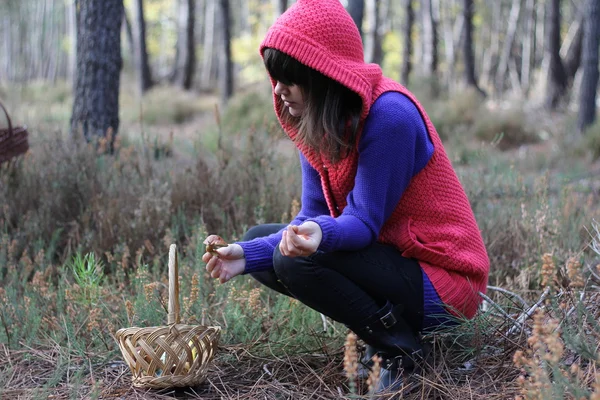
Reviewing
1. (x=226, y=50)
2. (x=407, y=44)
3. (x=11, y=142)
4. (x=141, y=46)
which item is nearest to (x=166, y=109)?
(x=226, y=50)

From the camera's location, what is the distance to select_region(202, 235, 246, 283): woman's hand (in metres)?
1.99

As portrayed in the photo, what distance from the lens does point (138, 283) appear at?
8.41 feet

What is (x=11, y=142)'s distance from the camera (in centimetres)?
327

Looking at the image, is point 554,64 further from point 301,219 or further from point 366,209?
point 366,209

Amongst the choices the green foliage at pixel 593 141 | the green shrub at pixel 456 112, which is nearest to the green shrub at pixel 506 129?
the green shrub at pixel 456 112

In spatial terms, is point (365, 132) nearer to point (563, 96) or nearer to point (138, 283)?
point (138, 283)

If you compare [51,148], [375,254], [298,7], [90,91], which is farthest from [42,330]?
[90,91]

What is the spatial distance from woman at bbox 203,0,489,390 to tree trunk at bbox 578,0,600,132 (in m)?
6.12

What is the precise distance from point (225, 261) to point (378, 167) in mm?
558

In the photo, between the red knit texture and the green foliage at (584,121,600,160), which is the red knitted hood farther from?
the green foliage at (584,121,600,160)

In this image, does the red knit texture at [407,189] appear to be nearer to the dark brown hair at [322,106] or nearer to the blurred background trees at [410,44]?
the dark brown hair at [322,106]

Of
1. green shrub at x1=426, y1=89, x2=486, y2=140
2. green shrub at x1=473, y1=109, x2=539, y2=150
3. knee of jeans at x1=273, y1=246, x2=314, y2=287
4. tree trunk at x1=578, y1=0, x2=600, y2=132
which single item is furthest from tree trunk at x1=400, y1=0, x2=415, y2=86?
knee of jeans at x1=273, y1=246, x2=314, y2=287

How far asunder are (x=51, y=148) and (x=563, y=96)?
10604 millimetres

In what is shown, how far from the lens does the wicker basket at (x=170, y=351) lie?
192 cm
